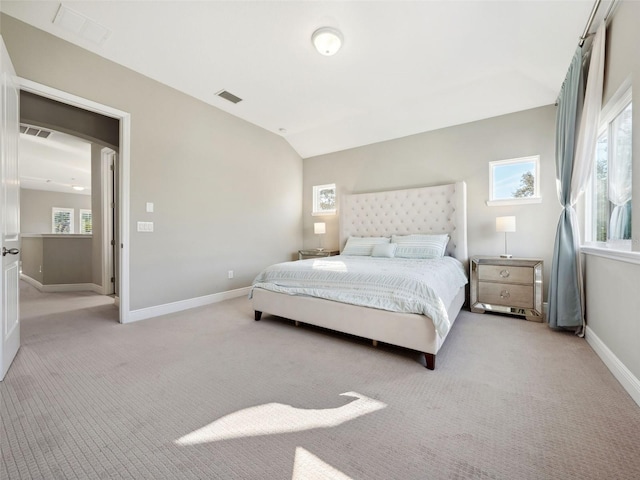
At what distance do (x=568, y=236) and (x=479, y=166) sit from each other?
1539 mm

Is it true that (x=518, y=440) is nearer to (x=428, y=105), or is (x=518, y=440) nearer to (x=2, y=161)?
(x=2, y=161)

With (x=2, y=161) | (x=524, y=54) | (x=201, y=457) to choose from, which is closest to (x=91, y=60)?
(x=2, y=161)

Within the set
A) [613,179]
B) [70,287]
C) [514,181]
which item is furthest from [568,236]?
[70,287]

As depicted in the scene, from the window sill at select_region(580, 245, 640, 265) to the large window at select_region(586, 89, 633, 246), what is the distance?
16 cm

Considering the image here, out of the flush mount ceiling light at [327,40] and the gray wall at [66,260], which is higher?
the flush mount ceiling light at [327,40]

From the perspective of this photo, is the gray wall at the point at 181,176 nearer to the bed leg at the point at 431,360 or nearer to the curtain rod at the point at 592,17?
the bed leg at the point at 431,360

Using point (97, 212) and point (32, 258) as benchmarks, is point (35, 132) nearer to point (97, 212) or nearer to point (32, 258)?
point (97, 212)

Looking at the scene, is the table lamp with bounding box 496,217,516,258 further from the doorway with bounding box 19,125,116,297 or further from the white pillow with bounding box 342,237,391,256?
the doorway with bounding box 19,125,116,297

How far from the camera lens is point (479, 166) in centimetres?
391

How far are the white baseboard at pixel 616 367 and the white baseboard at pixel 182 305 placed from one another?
3.65 meters

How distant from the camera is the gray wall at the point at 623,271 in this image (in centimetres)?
174

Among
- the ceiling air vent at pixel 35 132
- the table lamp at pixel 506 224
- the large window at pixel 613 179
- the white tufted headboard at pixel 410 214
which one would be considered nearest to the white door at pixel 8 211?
the ceiling air vent at pixel 35 132

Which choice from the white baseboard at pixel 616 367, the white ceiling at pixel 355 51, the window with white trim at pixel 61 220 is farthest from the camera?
the window with white trim at pixel 61 220

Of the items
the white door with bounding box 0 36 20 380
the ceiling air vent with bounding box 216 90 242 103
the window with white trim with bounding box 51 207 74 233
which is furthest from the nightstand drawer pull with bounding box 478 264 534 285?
the window with white trim with bounding box 51 207 74 233
